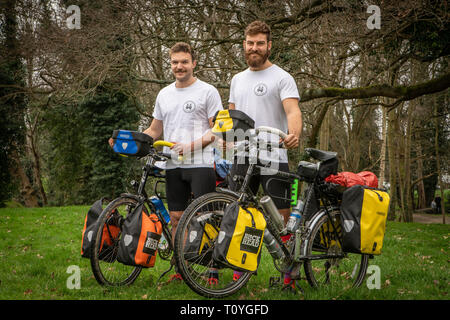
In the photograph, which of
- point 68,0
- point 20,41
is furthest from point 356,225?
point 68,0

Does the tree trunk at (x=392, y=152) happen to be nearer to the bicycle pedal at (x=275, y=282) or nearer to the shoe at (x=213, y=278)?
the bicycle pedal at (x=275, y=282)

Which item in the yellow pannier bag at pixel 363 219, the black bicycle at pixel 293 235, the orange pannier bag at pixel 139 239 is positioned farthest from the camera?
the yellow pannier bag at pixel 363 219

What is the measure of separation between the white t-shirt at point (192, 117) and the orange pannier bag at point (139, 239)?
0.58m

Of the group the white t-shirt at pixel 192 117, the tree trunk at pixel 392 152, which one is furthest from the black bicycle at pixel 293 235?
the tree trunk at pixel 392 152

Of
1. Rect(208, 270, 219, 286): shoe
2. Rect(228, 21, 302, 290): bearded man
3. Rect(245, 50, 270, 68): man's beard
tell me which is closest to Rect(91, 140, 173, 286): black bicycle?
Rect(208, 270, 219, 286): shoe

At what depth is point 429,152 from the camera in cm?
2056

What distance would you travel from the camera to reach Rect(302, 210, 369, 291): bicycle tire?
11.6 ft

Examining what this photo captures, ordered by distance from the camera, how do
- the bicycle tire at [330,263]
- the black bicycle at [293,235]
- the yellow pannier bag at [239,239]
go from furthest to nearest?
the bicycle tire at [330,263], the black bicycle at [293,235], the yellow pannier bag at [239,239]

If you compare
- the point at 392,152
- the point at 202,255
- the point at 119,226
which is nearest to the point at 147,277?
the point at 119,226

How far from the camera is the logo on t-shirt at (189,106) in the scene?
12.3 feet

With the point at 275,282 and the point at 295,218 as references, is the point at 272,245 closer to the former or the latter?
the point at 295,218

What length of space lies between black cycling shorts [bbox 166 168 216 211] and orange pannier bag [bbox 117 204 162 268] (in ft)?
1.33

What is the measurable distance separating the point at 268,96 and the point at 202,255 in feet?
4.56
